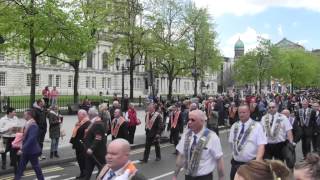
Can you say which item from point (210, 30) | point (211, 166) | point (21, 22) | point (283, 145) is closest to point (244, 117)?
point (211, 166)

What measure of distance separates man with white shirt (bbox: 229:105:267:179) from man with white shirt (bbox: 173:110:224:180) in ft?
3.66

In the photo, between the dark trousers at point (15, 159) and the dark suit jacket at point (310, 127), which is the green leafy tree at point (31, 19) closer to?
the dark trousers at point (15, 159)

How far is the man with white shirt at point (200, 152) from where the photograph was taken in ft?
23.8

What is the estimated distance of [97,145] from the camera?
1098cm

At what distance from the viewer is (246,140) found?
27.7 feet

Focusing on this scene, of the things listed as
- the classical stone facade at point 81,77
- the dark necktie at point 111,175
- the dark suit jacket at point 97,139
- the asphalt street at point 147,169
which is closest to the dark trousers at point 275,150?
the asphalt street at point 147,169

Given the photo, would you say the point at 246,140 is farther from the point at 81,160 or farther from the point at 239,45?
the point at 239,45

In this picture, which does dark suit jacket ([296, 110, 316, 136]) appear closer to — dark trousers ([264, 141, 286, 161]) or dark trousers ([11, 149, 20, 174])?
dark trousers ([264, 141, 286, 161])

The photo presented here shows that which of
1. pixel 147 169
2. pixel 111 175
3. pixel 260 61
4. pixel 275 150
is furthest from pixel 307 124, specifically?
pixel 260 61

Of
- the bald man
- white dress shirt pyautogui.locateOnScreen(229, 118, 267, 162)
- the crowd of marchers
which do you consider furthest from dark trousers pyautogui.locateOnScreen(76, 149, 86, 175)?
the bald man

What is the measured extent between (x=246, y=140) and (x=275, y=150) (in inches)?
128

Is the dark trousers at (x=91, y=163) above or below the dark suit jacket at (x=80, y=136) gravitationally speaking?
below

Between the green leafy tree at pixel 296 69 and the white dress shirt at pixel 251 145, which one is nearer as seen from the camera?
the white dress shirt at pixel 251 145

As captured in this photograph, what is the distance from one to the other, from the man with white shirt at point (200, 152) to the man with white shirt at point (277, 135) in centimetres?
424
